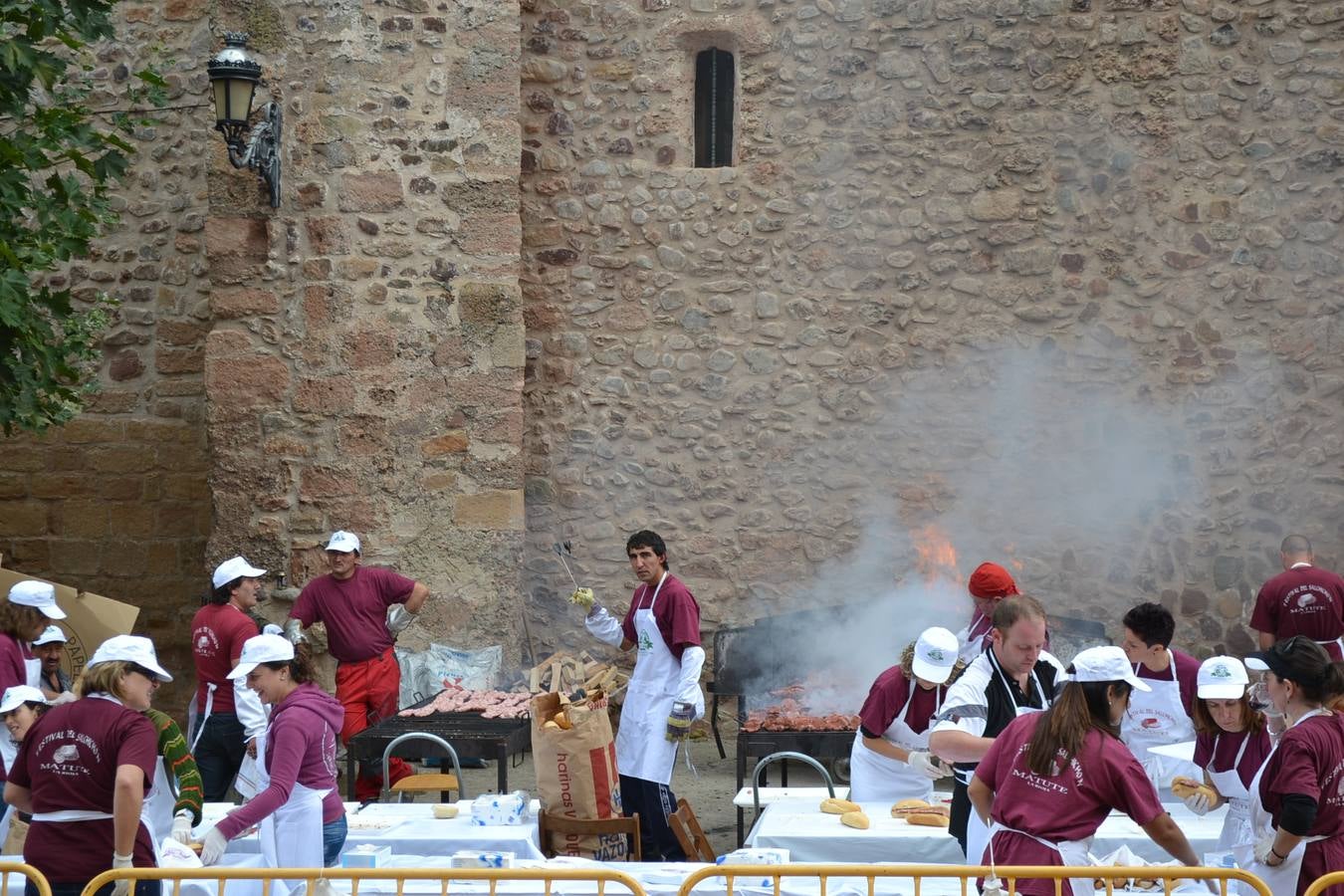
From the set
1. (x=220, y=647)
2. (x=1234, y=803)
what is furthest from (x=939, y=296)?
(x=1234, y=803)

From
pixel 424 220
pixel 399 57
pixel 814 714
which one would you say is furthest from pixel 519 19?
pixel 814 714

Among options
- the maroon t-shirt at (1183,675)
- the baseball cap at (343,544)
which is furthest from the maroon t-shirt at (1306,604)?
the baseball cap at (343,544)

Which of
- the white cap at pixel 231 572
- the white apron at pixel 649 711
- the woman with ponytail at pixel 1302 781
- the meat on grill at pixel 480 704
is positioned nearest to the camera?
the woman with ponytail at pixel 1302 781

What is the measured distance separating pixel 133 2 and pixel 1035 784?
9.47m

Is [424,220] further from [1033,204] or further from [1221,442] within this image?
[1221,442]

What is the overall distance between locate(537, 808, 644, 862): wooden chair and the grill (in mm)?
970

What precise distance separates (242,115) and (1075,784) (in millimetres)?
6914

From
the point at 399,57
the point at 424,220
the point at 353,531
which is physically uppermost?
the point at 399,57

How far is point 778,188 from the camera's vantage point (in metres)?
11.0

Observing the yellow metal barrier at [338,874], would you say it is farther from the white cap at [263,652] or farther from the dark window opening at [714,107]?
the dark window opening at [714,107]

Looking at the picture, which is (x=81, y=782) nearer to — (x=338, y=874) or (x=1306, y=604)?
(x=338, y=874)

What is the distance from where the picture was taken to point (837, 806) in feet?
20.8

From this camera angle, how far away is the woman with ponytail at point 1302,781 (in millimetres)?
4867

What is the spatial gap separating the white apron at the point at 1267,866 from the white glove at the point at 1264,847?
12 millimetres
